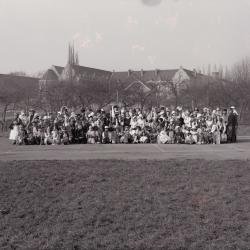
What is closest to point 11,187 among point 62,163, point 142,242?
point 62,163

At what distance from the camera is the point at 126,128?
22.3 metres

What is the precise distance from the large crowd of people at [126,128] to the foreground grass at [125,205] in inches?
311

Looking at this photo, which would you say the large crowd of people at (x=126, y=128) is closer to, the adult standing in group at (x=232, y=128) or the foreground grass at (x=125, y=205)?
the adult standing in group at (x=232, y=128)

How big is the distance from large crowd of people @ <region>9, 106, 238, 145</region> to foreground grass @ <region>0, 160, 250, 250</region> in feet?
25.9

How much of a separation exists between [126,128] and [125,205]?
12855 mm

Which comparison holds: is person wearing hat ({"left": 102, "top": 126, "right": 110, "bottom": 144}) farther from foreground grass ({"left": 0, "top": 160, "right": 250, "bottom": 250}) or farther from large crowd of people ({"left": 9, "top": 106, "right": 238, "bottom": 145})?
foreground grass ({"left": 0, "top": 160, "right": 250, "bottom": 250})

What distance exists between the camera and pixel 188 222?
28.2 ft

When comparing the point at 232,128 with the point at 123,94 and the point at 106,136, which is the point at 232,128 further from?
the point at 123,94

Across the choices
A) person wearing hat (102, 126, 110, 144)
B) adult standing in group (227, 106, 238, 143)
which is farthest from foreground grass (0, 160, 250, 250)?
adult standing in group (227, 106, 238, 143)

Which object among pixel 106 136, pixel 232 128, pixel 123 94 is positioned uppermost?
pixel 123 94

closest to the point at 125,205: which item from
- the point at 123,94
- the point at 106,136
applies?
the point at 106,136

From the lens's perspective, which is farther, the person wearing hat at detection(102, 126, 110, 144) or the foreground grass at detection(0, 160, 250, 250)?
the person wearing hat at detection(102, 126, 110, 144)

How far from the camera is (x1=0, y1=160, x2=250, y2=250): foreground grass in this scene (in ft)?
25.8

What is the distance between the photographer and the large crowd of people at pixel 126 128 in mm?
21328
